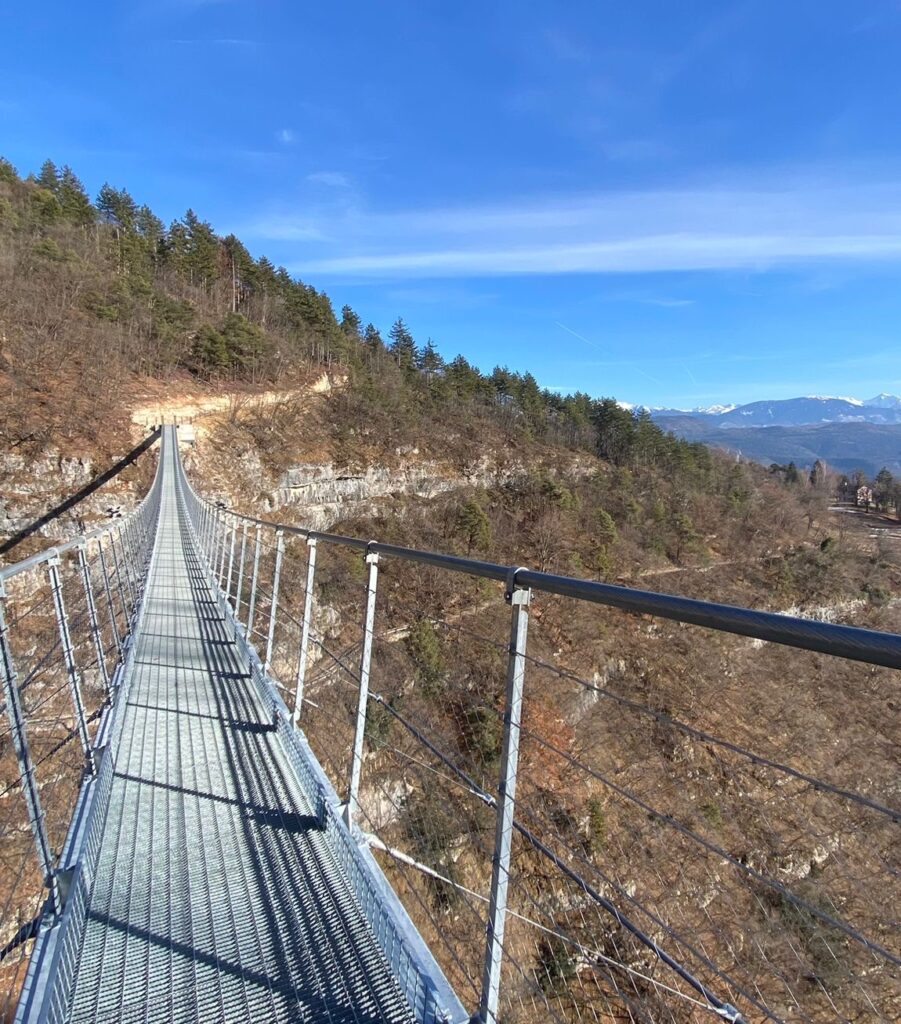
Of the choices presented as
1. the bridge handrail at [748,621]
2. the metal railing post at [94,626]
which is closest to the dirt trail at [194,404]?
the metal railing post at [94,626]

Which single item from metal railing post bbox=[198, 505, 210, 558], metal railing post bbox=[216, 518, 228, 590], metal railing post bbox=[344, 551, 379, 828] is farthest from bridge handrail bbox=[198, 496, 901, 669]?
metal railing post bbox=[198, 505, 210, 558]

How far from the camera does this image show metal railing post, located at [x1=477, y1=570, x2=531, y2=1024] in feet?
4.58

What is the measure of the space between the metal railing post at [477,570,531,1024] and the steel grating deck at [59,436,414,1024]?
0.33 meters

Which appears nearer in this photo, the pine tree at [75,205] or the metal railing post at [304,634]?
the metal railing post at [304,634]

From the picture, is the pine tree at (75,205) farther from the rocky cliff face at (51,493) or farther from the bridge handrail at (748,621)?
the bridge handrail at (748,621)

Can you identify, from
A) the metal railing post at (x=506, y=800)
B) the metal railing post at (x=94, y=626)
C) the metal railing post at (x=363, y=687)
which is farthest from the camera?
the metal railing post at (x=94, y=626)

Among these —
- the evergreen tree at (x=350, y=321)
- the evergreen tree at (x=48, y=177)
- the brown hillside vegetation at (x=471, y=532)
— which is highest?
the evergreen tree at (x=48, y=177)

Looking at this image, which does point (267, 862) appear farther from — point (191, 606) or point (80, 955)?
point (191, 606)

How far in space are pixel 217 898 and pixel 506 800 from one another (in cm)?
138

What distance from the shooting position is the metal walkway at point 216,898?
5.51 ft

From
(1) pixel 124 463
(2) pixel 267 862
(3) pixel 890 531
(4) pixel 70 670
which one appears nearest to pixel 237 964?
(2) pixel 267 862

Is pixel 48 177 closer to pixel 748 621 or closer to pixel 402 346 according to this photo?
pixel 402 346

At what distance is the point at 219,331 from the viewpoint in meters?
33.0

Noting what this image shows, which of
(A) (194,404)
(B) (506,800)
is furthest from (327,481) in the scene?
(B) (506,800)
